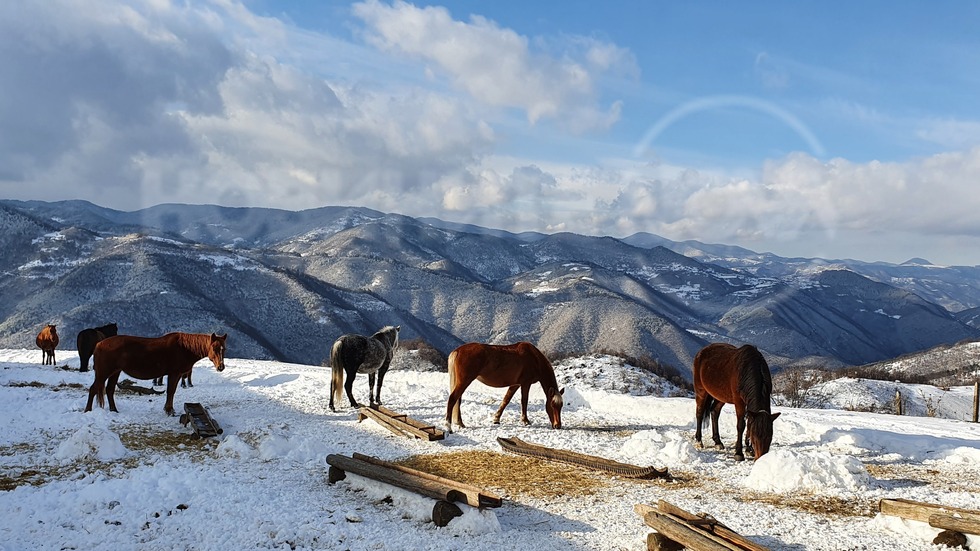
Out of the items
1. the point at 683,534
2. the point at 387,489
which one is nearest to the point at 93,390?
the point at 387,489

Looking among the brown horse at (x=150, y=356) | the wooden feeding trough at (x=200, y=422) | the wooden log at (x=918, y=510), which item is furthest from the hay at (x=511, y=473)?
the brown horse at (x=150, y=356)

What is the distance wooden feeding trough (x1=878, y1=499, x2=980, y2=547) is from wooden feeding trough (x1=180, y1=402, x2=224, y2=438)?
11365 mm

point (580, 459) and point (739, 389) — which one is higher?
point (739, 389)

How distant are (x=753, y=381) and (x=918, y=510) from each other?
3409mm

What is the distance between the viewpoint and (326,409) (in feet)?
48.2

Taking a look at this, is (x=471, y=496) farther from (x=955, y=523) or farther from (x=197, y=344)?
(x=197, y=344)

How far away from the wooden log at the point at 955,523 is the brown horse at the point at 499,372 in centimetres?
711

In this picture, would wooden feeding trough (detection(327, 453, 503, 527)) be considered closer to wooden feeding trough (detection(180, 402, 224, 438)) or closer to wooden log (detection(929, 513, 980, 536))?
wooden feeding trough (detection(180, 402, 224, 438))

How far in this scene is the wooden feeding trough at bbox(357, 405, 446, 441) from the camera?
36.9 feet

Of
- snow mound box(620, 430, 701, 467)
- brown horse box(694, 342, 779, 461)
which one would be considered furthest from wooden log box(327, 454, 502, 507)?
brown horse box(694, 342, 779, 461)

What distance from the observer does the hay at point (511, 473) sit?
844cm

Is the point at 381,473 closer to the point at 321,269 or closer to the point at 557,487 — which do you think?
the point at 557,487

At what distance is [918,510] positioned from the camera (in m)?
6.82

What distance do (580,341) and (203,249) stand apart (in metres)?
83.9
